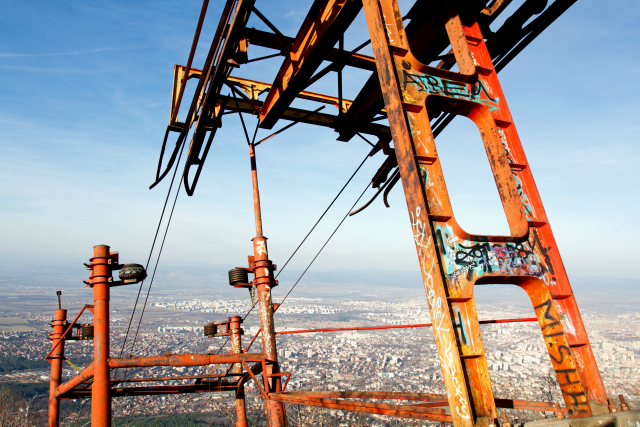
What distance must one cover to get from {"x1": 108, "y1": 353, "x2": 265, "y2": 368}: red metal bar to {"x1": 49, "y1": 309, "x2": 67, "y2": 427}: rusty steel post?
166 inches

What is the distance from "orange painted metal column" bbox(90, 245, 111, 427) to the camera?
637 cm

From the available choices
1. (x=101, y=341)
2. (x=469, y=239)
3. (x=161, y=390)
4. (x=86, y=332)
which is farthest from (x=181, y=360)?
(x=86, y=332)

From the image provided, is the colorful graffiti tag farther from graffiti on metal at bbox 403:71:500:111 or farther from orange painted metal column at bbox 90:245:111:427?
orange painted metal column at bbox 90:245:111:427

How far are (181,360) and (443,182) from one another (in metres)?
5.82

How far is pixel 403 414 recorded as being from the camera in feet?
12.7

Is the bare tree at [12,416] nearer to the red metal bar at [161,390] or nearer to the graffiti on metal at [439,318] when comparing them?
the red metal bar at [161,390]

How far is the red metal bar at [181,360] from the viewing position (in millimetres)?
6590

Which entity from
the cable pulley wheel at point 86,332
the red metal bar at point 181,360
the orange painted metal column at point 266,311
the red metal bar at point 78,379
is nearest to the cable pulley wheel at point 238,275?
the orange painted metal column at point 266,311

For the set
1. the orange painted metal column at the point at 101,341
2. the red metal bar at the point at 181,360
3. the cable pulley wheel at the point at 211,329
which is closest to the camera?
the orange painted metal column at the point at 101,341

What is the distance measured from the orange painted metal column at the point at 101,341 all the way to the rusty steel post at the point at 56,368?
3810 millimetres

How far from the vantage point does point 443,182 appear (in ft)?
10.7

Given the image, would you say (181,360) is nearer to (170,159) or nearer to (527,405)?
(170,159)

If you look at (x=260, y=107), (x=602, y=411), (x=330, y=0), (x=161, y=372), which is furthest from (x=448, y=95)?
(x=161, y=372)

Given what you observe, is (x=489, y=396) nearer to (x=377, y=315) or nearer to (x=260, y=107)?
(x=260, y=107)
